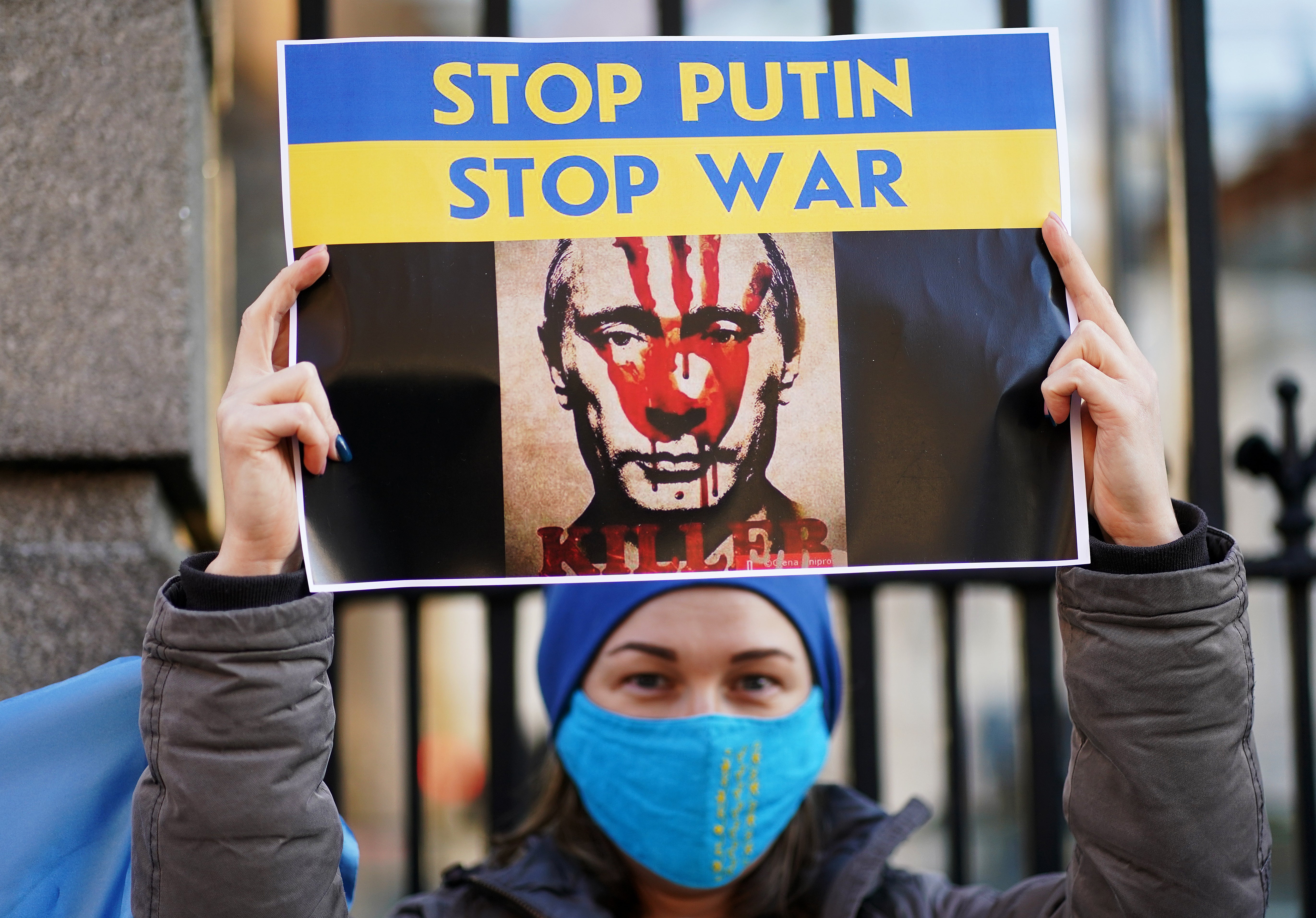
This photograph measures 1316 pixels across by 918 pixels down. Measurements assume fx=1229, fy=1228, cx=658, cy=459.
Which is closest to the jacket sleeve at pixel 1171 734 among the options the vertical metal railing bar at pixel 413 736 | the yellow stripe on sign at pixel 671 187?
the yellow stripe on sign at pixel 671 187

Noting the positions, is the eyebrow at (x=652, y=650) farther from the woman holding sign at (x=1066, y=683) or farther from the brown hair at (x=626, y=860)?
the woman holding sign at (x=1066, y=683)

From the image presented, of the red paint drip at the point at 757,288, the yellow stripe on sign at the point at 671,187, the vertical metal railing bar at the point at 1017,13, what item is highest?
the vertical metal railing bar at the point at 1017,13

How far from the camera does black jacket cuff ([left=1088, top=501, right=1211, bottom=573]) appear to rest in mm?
1695

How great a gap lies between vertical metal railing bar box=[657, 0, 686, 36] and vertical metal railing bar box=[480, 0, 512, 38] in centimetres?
32

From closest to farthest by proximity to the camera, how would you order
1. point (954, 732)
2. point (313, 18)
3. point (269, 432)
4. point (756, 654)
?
point (269, 432) → point (756, 654) → point (313, 18) → point (954, 732)

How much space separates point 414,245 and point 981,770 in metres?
5.48

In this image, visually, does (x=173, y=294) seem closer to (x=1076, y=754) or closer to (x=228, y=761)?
(x=228, y=761)

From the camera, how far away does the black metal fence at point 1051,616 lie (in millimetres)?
2691

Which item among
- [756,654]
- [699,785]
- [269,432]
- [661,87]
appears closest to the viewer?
[269,432]

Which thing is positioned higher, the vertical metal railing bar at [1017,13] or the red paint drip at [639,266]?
the vertical metal railing bar at [1017,13]

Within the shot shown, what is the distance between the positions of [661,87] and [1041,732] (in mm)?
1725

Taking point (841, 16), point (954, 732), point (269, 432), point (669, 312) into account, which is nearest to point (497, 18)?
point (841, 16)

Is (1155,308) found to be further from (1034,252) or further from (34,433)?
(34,433)

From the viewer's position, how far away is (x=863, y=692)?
2732 millimetres
